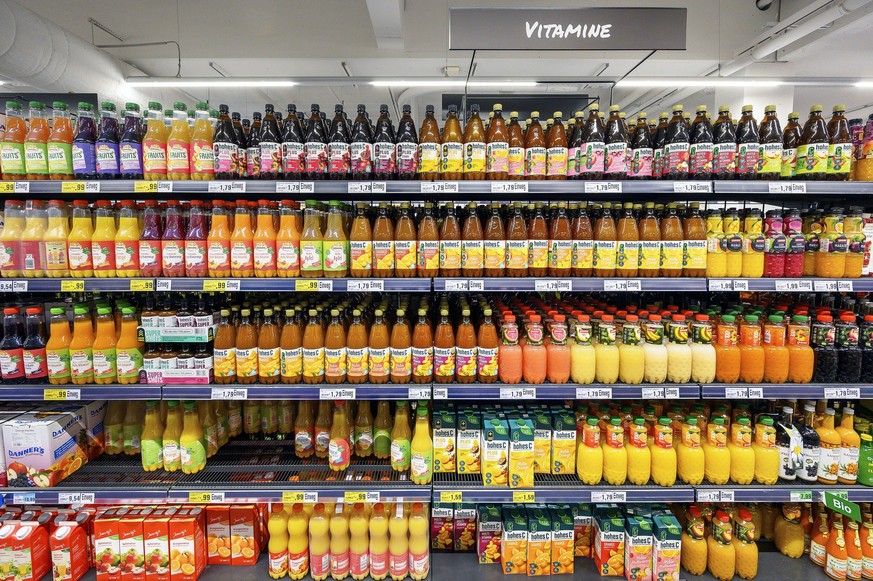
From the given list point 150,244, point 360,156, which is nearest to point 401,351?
point 360,156

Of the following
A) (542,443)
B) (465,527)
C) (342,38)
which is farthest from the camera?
(342,38)

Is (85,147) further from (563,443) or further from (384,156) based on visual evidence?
(563,443)

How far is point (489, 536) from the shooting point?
249 centimetres

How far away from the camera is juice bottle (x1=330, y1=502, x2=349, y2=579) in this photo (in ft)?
7.76

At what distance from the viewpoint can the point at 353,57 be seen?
17.4ft

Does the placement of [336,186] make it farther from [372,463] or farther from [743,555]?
[743,555]

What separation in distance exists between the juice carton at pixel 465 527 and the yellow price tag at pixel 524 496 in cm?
36

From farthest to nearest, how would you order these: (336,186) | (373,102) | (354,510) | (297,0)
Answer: (373,102), (297,0), (354,510), (336,186)

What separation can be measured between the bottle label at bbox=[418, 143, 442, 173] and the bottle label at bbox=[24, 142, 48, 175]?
6.67 ft

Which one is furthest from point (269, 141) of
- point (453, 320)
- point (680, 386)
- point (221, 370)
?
point (680, 386)

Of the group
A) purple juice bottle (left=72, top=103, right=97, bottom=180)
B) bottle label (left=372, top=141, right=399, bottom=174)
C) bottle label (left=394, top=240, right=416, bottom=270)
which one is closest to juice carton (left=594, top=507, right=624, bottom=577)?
bottle label (left=394, top=240, right=416, bottom=270)

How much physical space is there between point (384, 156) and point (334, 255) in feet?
1.97

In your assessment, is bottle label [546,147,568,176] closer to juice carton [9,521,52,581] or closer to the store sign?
the store sign

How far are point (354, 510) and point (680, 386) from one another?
1.92 m
